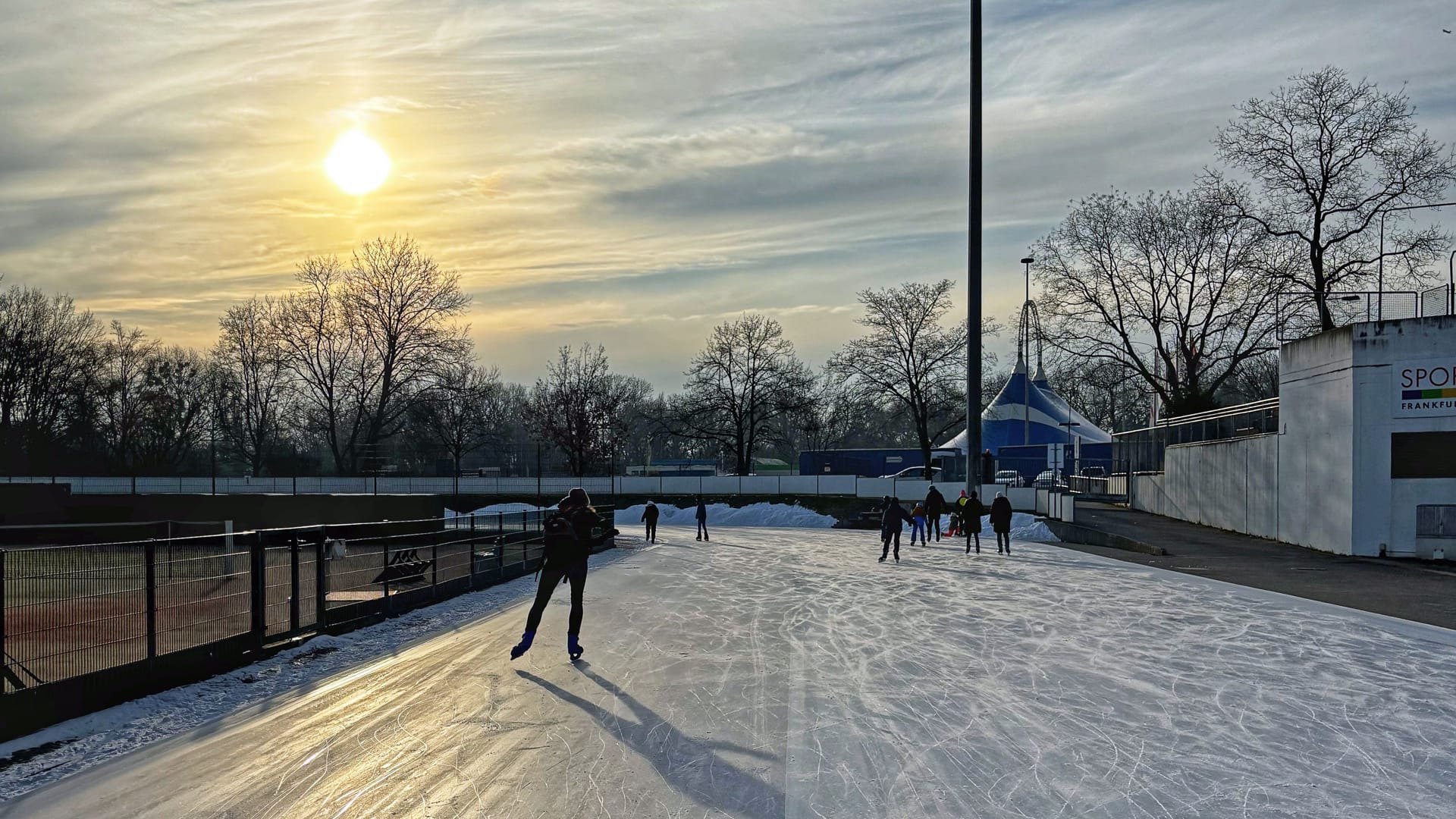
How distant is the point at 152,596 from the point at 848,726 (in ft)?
19.7

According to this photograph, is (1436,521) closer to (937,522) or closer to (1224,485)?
(1224,485)

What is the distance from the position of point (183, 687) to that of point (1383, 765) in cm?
939

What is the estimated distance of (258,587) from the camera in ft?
34.2

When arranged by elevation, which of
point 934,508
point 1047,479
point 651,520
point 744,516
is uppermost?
point 934,508

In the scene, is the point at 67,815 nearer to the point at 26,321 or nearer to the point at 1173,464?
the point at 1173,464

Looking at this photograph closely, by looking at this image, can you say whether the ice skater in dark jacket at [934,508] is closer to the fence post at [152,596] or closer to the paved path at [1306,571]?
the paved path at [1306,571]

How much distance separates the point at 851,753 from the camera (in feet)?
22.1

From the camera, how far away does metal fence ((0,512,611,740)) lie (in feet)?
24.5

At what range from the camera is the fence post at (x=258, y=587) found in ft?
33.9

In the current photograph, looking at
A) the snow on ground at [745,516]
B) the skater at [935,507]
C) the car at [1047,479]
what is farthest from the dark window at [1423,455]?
the car at [1047,479]

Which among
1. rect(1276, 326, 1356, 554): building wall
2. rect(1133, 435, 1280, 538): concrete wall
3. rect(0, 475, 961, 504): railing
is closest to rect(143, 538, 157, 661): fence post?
rect(1276, 326, 1356, 554): building wall

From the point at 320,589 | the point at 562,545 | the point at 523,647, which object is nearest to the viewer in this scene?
the point at 523,647

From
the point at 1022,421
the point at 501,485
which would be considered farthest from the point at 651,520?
the point at 1022,421

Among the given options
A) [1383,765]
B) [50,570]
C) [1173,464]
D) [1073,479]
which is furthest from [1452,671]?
[1073,479]
